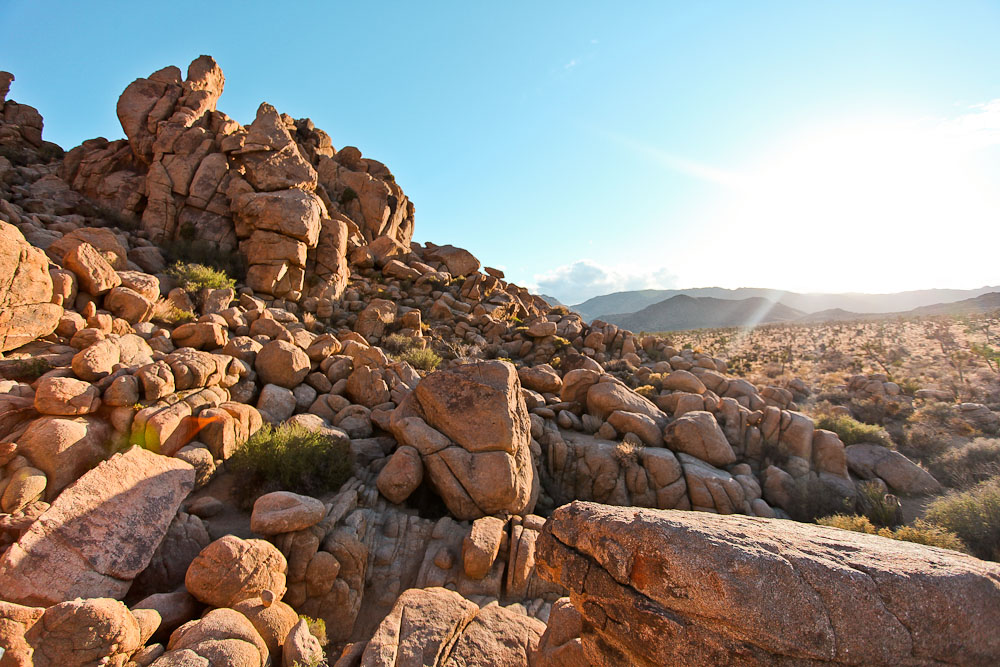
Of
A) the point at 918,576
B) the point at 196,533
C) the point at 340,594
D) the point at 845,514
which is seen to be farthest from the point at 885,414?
the point at 196,533

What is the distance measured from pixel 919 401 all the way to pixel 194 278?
26948 mm

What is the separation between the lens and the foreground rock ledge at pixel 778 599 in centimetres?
309

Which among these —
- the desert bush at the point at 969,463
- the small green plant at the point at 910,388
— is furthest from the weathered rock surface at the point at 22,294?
the small green plant at the point at 910,388

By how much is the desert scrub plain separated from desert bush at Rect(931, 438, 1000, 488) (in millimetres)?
21

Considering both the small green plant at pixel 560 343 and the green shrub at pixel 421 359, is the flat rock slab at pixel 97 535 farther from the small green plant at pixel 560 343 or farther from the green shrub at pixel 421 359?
the small green plant at pixel 560 343

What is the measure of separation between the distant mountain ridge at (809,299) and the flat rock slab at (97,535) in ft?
354

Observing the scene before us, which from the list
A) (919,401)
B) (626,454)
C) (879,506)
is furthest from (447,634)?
(919,401)

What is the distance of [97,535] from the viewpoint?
5062 mm

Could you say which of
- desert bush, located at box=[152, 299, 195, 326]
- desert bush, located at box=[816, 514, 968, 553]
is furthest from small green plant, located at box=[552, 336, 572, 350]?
desert bush, located at box=[152, 299, 195, 326]

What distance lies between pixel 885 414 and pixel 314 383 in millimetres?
19425

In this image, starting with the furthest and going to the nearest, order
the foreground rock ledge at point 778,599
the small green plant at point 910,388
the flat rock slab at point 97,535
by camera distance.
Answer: the small green plant at point 910,388 < the flat rock slab at point 97,535 < the foreground rock ledge at point 778,599

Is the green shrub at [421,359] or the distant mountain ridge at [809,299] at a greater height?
the distant mountain ridge at [809,299]

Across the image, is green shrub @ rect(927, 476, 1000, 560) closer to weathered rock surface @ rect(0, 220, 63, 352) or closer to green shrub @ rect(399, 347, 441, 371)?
green shrub @ rect(399, 347, 441, 371)

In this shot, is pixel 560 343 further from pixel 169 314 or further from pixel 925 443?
pixel 169 314
